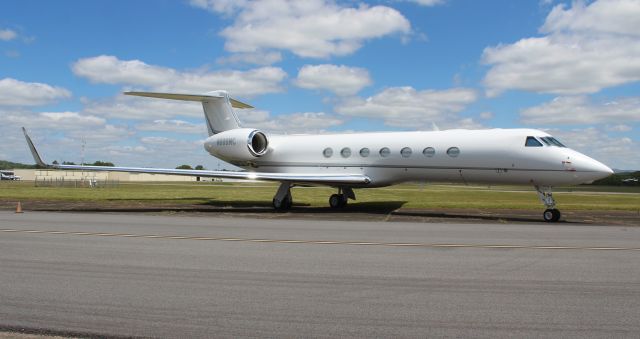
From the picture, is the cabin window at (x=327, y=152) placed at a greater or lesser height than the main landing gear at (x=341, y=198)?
greater

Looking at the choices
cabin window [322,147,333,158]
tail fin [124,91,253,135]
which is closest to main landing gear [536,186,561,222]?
cabin window [322,147,333,158]

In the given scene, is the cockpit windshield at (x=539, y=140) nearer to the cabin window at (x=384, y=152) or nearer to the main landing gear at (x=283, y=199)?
the cabin window at (x=384, y=152)

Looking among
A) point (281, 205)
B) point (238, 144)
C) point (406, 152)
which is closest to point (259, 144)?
point (238, 144)

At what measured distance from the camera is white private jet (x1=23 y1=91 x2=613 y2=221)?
54.1 ft

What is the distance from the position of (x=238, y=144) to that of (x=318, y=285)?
17089 mm

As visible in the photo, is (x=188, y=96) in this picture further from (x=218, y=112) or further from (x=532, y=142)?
(x=532, y=142)

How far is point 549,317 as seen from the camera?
487 centimetres

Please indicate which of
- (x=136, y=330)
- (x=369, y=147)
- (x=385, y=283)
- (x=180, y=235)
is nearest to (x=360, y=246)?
(x=385, y=283)

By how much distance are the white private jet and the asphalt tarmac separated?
5.78m

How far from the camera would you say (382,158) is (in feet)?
65.3

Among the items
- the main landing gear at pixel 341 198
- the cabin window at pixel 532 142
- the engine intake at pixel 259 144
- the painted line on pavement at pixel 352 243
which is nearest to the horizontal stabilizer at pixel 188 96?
the engine intake at pixel 259 144

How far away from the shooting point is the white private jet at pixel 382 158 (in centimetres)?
1648

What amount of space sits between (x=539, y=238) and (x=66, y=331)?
9.18 m

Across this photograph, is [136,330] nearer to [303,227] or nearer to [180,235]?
[180,235]
